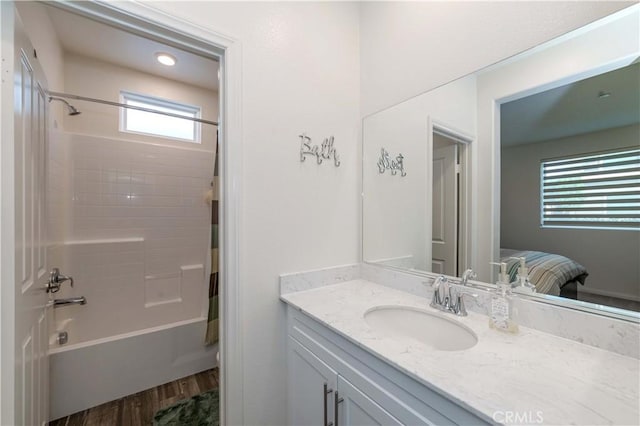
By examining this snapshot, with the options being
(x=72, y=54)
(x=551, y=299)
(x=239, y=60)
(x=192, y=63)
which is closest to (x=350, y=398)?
(x=551, y=299)

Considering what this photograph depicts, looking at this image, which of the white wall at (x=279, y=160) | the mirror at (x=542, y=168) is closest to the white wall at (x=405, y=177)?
the mirror at (x=542, y=168)

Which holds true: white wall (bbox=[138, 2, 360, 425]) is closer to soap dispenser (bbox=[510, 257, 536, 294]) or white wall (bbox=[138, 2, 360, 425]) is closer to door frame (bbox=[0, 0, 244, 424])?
door frame (bbox=[0, 0, 244, 424])

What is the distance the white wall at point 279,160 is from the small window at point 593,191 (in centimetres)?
92

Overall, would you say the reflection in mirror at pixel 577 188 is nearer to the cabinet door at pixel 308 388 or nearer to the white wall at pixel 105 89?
the cabinet door at pixel 308 388

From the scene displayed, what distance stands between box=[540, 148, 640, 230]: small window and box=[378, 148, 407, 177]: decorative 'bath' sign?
63 centimetres

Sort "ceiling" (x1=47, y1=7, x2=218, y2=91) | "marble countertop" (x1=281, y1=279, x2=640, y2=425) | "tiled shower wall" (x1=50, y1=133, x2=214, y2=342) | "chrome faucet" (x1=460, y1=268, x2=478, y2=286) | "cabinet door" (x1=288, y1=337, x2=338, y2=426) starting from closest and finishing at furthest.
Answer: "marble countertop" (x1=281, y1=279, x2=640, y2=425), "cabinet door" (x1=288, y1=337, x2=338, y2=426), "chrome faucet" (x1=460, y1=268, x2=478, y2=286), "ceiling" (x1=47, y1=7, x2=218, y2=91), "tiled shower wall" (x1=50, y1=133, x2=214, y2=342)

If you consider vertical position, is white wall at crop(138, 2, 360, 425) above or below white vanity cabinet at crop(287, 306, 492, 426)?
above

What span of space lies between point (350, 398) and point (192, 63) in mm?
2588

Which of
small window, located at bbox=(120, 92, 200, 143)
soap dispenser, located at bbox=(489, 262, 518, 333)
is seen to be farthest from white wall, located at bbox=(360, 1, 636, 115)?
small window, located at bbox=(120, 92, 200, 143)

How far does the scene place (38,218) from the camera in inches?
42.9

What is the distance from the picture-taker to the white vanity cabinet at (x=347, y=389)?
0.64 meters

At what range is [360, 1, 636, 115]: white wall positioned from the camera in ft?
2.85

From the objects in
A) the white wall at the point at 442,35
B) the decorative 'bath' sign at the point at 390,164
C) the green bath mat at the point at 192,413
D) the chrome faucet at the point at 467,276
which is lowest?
the green bath mat at the point at 192,413

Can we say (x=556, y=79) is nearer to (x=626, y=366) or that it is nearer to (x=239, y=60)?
(x=626, y=366)
